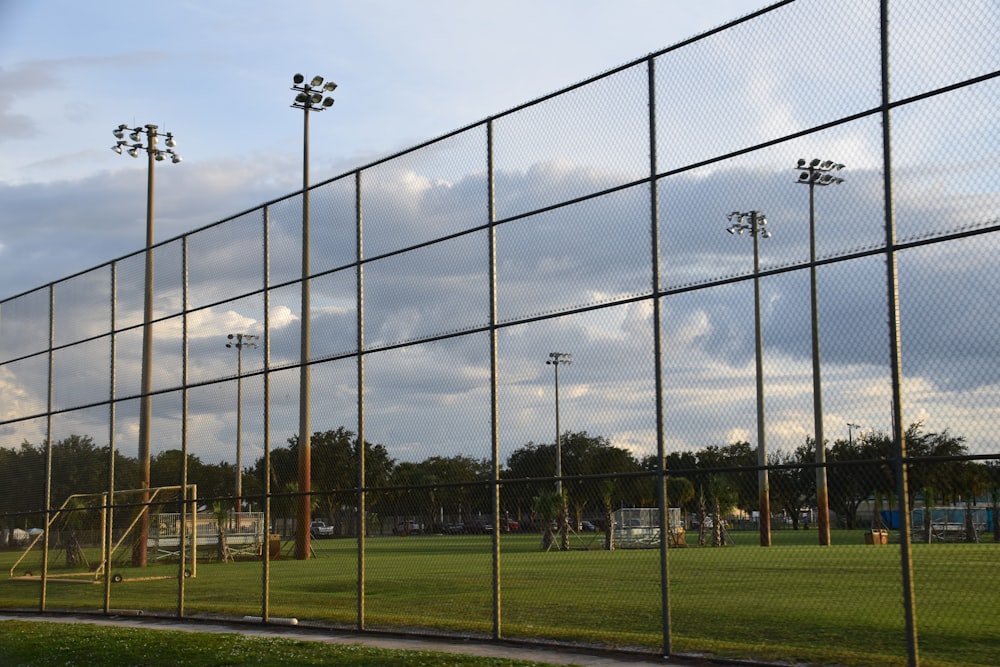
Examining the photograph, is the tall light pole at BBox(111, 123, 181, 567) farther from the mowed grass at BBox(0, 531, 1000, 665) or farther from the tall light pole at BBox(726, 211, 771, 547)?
the tall light pole at BBox(726, 211, 771, 547)

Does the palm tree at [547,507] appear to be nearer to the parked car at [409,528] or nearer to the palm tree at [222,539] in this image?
the parked car at [409,528]

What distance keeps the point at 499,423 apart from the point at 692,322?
2.69 metres

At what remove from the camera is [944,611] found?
43.2 ft

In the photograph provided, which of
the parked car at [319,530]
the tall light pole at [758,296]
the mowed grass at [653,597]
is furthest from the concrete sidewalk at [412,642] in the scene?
the parked car at [319,530]

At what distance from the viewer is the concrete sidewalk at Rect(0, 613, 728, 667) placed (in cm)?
977

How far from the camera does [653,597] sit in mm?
16109

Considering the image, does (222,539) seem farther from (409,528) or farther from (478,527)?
(478,527)

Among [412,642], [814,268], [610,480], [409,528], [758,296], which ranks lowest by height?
[412,642]

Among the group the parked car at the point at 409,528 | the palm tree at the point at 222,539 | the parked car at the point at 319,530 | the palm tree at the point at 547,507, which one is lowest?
the palm tree at the point at 222,539

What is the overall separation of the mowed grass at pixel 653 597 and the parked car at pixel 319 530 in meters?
0.22

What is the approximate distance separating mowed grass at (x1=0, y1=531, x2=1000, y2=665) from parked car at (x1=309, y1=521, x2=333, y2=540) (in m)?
0.22

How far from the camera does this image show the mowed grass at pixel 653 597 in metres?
10.7

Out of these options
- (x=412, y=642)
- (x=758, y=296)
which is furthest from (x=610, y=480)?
(x=412, y=642)

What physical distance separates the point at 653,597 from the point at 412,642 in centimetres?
542
